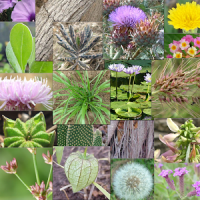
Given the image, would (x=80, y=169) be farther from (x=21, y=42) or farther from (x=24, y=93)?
(x=21, y=42)

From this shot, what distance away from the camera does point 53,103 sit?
4.88ft

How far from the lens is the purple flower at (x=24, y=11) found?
1.46m

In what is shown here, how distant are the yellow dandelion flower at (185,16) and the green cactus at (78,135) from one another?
0.86 m

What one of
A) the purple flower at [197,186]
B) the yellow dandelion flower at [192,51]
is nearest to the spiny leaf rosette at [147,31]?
the yellow dandelion flower at [192,51]

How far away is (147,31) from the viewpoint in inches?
56.2

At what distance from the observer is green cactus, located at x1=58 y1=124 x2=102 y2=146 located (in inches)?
58.3

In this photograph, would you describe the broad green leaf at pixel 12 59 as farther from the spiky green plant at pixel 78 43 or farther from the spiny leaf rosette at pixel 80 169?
the spiny leaf rosette at pixel 80 169

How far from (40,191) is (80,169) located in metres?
0.33

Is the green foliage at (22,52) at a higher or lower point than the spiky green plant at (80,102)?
higher

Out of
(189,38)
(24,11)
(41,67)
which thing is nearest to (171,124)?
(189,38)

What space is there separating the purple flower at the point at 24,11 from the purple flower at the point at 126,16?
0.50 metres

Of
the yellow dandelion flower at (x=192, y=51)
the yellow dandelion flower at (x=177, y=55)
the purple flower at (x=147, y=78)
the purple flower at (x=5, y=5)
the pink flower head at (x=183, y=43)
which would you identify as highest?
the purple flower at (x=5, y=5)

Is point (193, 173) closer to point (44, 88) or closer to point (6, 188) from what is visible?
point (44, 88)

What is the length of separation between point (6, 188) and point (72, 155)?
50 cm
